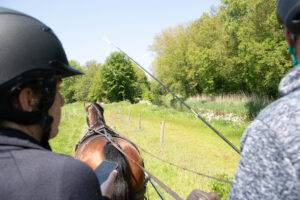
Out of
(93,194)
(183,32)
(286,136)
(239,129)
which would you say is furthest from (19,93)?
(183,32)

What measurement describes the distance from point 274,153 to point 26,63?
3.46ft

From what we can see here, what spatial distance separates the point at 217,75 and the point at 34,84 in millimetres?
39848

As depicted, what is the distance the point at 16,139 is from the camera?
1583 millimetres

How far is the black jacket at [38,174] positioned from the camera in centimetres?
146

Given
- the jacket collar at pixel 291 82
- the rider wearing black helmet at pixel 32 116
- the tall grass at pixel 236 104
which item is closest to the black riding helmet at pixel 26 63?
the rider wearing black helmet at pixel 32 116

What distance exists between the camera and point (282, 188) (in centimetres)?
134

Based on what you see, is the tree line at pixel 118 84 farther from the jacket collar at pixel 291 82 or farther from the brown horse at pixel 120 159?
the jacket collar at pixel 291 82

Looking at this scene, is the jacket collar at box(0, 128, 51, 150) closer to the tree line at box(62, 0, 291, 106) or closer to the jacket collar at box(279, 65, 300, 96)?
the jacket collar at box(279, 65, 300, 96)

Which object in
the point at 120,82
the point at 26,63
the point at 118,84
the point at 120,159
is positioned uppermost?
the point at 26,63

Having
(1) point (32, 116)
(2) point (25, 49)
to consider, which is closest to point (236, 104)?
(2) point (25, 49)

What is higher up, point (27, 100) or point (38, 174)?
point (27, 100)

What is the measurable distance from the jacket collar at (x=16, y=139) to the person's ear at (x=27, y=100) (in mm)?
96

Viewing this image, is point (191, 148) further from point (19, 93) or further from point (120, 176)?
point (19, 93)

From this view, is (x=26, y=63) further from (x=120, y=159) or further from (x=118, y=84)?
(x=118, y=84)
